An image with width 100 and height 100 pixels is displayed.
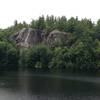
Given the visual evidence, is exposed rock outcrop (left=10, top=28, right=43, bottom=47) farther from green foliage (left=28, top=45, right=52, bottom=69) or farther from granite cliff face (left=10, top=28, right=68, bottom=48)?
green foliage (left=28, top=45, right=52, bottom=69)

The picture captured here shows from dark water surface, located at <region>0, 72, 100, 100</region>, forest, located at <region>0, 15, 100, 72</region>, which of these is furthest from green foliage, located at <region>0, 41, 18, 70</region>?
dark water surface, located at <region>0, 72, 100, 100</region>

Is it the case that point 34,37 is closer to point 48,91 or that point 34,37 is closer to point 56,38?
point 56,38

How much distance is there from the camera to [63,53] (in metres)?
137

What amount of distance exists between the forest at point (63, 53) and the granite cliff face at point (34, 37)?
9.15ft

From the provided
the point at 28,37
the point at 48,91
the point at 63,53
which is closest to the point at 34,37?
the point at 28,37

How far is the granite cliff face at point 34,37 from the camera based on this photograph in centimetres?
15438

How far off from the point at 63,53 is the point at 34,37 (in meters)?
30.3

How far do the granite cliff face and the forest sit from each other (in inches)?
110

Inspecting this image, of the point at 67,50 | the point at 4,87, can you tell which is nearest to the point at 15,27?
the point at 67,50

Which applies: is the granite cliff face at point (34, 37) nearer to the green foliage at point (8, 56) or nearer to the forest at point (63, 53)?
the forest at point (63, 53)

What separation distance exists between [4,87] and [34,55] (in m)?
71.1

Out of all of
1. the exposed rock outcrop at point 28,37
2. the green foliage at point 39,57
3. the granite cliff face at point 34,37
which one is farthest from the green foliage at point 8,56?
the granite cliff face at point 34,37

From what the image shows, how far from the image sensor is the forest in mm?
128375

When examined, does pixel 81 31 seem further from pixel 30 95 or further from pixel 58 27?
pixel 30 95
